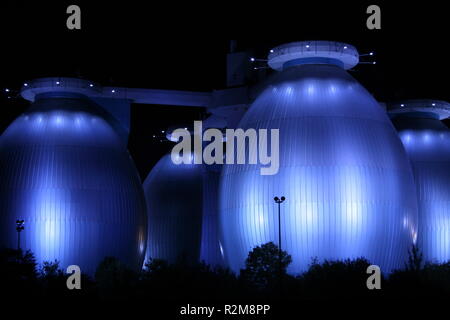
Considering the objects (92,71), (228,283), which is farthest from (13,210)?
(228,283)

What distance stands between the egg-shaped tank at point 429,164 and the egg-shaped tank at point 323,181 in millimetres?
12152

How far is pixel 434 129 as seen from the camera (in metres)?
98.2

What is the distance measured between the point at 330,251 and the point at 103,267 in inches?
656

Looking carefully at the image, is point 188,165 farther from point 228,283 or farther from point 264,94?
point 228,283

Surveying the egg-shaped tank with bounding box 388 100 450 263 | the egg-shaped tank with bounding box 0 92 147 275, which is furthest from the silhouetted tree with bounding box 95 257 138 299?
the egg-shaped tank with bounding box 388 100 450 263

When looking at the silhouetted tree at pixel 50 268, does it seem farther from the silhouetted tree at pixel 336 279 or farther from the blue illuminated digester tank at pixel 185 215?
the blue illuminated digester tank at pixel 185 215

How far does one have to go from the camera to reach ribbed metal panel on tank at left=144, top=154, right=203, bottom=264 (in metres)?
106

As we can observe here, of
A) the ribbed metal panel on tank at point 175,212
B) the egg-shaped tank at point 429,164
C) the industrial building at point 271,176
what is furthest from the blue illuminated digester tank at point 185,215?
the egg-shaped tank at point 429,164

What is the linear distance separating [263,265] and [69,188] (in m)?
19.7

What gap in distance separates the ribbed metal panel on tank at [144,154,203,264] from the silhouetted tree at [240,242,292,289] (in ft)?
99.7

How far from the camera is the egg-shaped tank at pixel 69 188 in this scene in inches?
3327

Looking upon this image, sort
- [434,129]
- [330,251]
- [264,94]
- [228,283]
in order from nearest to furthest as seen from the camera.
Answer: [228,283]
[330,251]
[264,94]
[434,129]

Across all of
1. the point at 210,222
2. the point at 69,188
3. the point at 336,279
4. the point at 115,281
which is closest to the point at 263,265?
the point at 336,279
